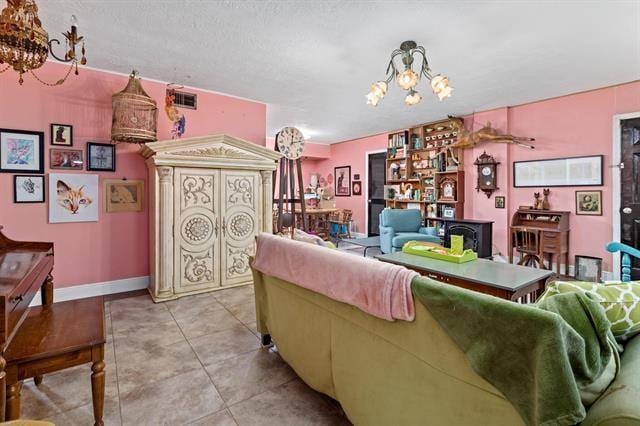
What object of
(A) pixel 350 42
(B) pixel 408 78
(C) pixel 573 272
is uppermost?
(A) pixel 350 42

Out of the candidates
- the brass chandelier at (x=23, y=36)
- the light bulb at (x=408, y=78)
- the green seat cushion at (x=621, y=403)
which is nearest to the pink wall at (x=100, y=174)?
the brass chandelier at (x=23, y=36)

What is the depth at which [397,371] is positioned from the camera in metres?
1.26

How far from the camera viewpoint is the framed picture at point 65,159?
3.37 m

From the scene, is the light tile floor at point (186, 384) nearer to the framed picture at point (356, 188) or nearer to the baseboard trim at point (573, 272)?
the baseboard trim at point (573, 272)

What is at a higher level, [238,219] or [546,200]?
[546,200]

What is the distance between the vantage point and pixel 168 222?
3.46m

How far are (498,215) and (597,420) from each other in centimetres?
513

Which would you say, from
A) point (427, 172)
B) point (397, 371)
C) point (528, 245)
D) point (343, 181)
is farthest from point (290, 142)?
point (343, 181)

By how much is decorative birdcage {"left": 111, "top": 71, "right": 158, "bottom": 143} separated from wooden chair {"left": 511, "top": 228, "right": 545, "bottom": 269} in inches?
202

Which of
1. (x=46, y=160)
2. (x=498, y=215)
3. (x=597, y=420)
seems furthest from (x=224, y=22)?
(x=498, y=215)

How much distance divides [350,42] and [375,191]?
503 cm

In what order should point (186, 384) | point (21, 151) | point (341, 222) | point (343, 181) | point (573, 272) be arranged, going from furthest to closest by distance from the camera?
point (343, 181)
point (341, 222)
point (573, 272)
point (21, 151)
point (186, 384)

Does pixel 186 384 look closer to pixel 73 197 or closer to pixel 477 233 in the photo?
pixel 73 197

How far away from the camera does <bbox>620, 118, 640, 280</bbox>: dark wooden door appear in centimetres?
402
